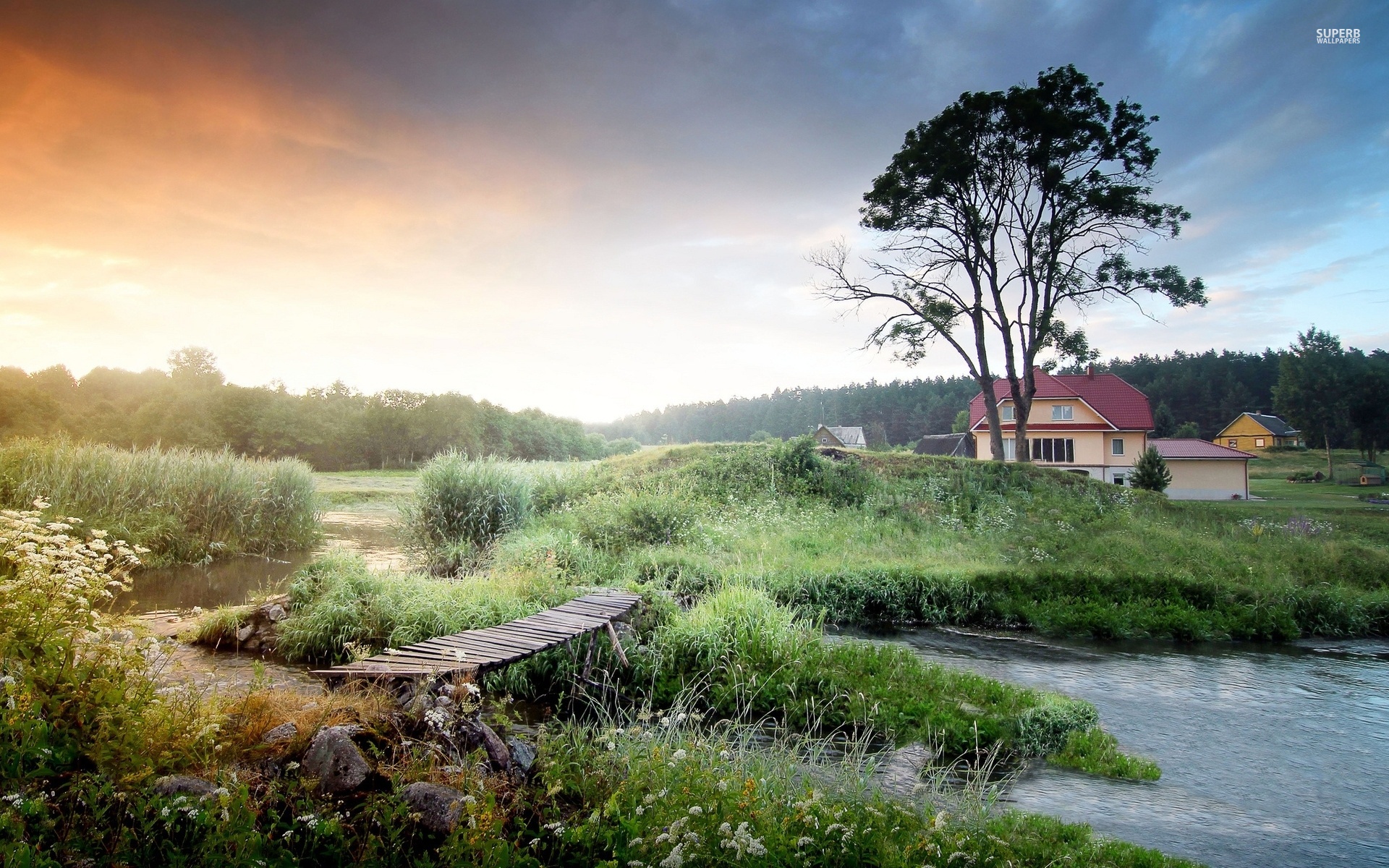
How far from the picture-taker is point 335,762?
3.32 meters

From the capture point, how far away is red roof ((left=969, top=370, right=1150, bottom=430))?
106ft

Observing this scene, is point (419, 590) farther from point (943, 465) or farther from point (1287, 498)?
point (1287, 498)

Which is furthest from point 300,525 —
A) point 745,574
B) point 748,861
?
point 748,861

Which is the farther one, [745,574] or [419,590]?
[745,574]

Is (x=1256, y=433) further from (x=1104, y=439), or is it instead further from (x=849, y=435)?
(x=849, y=435)

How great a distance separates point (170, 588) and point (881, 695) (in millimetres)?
10626

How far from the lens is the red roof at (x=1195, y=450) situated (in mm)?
29125

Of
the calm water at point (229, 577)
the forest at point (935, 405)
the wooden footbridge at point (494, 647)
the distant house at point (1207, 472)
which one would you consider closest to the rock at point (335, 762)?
the wooden footbridge at point (494, 647)

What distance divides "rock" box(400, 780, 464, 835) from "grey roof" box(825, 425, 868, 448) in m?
53.7

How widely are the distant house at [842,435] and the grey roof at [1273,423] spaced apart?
24.9m

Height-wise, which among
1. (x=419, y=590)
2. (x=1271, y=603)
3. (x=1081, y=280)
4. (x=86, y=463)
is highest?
(x=1081, y=280)

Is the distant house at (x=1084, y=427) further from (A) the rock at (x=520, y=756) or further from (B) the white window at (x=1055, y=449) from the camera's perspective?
(A) the rock at (x=520, y=756)

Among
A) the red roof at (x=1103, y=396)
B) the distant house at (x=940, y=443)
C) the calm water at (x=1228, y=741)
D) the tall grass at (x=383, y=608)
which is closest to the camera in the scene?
the calm water at (x=1228, y=741)

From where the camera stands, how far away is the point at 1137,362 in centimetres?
4878
